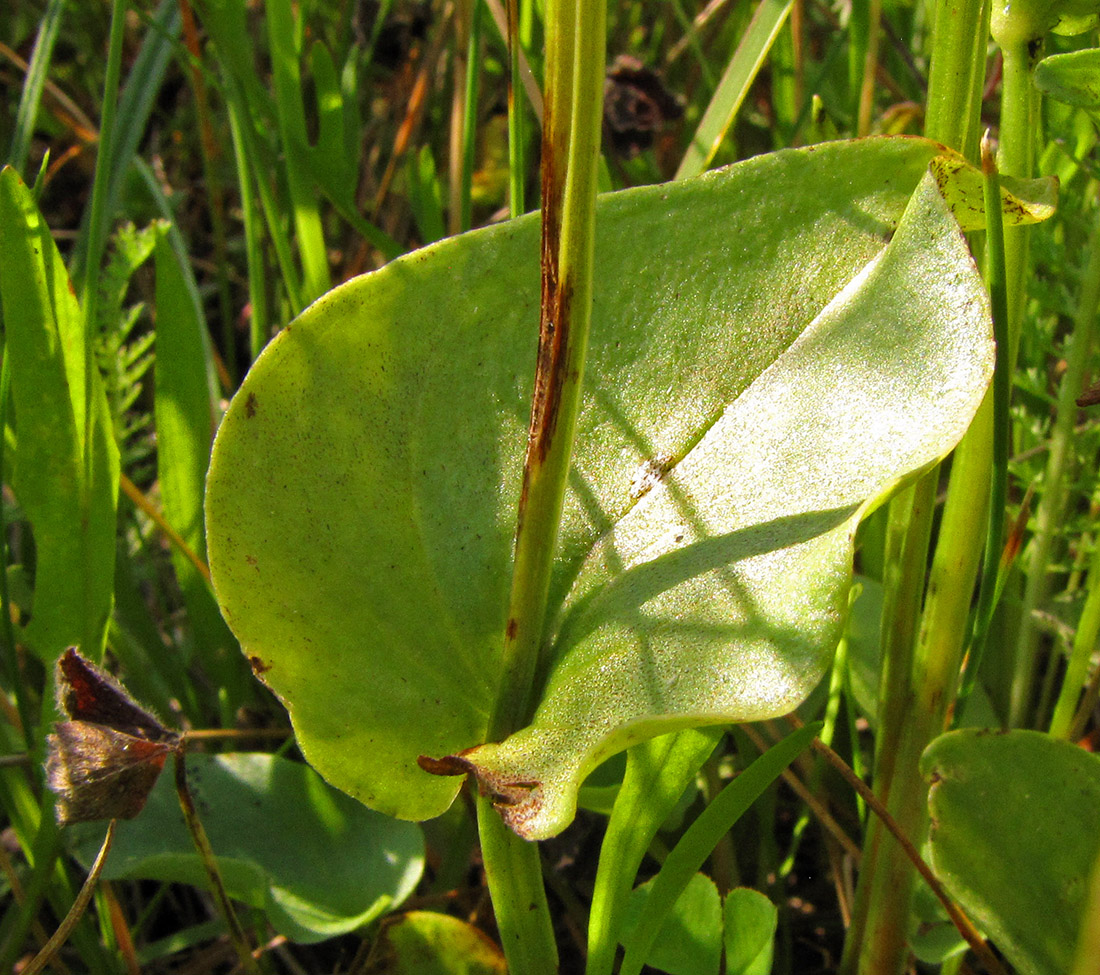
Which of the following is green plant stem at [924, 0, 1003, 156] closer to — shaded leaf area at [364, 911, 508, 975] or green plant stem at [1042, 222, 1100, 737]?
green plant stem at [1042, 222, 1100, 737]

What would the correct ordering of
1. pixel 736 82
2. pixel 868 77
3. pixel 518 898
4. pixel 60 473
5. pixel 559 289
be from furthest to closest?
pixel 868 77 → pixel 736 82 → pixel 60 473 → pixel 518 898 → pixel 559 289

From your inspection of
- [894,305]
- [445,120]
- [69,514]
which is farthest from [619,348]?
[445,120]

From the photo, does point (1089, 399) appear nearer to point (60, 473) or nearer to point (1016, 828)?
point (1016, 828)

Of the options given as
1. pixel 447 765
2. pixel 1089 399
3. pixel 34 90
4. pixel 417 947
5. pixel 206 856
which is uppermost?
pixel 34 90

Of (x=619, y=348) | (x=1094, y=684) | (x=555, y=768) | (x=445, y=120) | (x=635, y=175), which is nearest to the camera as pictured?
(x=555, y=768)

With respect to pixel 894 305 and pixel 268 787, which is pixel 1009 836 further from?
pixel 268 787

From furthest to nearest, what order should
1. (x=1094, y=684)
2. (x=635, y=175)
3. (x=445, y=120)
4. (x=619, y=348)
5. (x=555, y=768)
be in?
(x=445, y=120) < (x=635, y=175) < (x=1094, y=684) < (x=619, y=348) < (x=555, y=768)

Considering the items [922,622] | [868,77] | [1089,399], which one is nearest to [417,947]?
[922,622]
